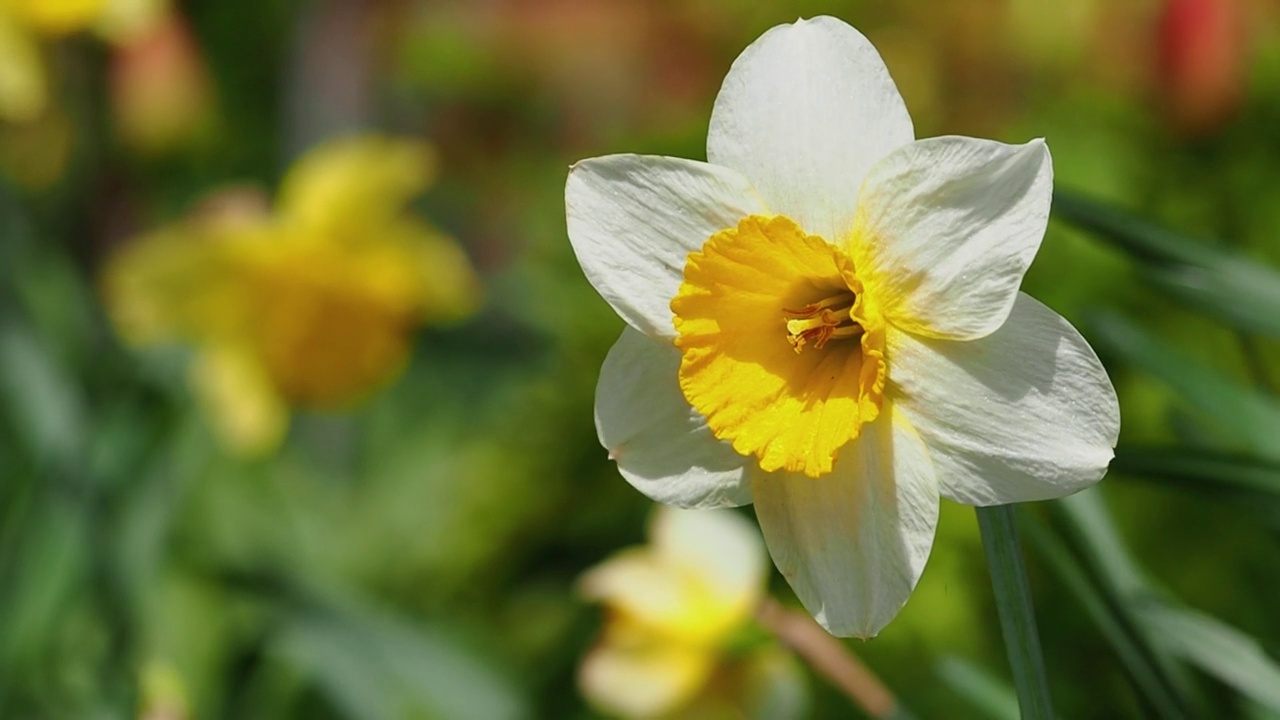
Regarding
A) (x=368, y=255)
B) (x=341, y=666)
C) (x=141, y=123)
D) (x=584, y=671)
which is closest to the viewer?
(x=584, y=671)

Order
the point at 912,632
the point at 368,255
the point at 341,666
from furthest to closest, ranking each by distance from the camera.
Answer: the point at 368,255, the point at 341,666, the point at 912,632

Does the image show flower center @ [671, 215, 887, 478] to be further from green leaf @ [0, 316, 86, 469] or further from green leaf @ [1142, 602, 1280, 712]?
green leaf @ [0, 316, 86, 469]

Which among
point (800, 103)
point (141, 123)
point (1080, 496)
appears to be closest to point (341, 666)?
point (1080, 496)

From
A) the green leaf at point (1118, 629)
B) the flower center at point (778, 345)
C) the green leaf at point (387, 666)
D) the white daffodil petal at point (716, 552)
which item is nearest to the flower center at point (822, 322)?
the flower center at point (778, 345)

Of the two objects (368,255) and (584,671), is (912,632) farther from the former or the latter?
(368,255)

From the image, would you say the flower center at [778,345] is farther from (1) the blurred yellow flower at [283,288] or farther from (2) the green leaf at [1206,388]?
(1) the blurred yellow flower at [283,288]

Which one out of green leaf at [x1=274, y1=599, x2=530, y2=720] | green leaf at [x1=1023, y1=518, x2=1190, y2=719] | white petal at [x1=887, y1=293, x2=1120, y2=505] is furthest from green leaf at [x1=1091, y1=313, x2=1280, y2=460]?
green leaf at [x1=274, y1=599, x2=530, y2=720]

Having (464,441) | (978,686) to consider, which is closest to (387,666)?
(464,441)
